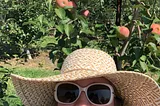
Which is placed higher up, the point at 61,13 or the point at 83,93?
the point at 61,13

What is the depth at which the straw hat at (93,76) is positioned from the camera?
49.3 inches

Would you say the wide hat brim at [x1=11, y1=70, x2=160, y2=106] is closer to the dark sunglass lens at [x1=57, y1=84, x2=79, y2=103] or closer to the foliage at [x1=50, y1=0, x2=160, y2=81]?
the dark sunglass lens at [x1=57, y1=84, x2=79, y2=103]

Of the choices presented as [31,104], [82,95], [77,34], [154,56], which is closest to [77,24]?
[77,34]

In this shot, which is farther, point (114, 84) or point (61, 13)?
point (61, 13)

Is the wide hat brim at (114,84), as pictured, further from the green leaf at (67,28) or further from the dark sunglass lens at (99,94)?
the green leaf at (67,28)

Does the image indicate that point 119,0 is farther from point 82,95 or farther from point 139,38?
point 82,95

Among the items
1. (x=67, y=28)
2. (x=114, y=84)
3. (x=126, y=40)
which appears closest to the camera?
(x=114, y=84)

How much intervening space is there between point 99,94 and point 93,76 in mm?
69

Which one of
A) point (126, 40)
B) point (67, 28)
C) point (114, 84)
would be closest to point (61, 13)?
point (67, 28)

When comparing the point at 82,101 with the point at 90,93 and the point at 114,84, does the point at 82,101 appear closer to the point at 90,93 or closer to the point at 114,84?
the point at 90,93

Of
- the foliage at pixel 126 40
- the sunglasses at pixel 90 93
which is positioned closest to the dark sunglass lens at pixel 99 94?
the sunglasses at pixel 90 93

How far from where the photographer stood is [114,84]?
4.41 ft

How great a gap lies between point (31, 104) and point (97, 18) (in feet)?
2.73

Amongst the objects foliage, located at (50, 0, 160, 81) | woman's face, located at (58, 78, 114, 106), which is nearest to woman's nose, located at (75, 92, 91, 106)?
woman's face, located at (58, 78, 114, 106)
